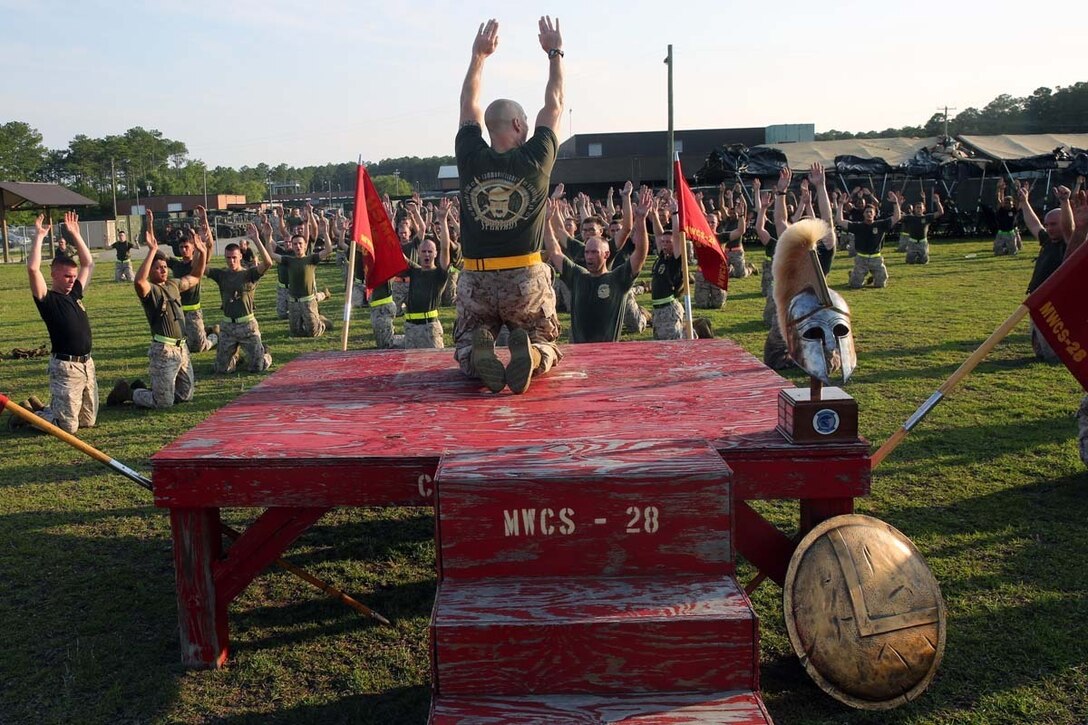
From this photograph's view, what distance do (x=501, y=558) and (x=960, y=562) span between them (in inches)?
130

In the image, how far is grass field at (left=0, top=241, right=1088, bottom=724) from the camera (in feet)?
13.3

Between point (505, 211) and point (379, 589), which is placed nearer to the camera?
point (505, 211)

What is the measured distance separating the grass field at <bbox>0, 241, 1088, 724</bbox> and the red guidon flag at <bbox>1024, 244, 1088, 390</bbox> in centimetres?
142

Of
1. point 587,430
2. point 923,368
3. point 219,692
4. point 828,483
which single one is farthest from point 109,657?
point 923,368

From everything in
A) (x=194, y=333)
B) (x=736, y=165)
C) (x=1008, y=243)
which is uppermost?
(x=736, y=165)

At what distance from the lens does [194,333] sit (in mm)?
14664

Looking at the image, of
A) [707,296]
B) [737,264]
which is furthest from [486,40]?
[737,264]

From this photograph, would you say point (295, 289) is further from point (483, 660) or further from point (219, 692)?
point (483, 660)

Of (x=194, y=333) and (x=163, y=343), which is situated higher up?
(x=163, y=343)

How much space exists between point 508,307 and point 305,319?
11.3 metres

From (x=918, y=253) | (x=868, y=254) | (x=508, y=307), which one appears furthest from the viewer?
(x=918, y=253)

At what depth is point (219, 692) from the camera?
420 centimetres

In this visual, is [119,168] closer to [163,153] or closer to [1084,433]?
[163,153]

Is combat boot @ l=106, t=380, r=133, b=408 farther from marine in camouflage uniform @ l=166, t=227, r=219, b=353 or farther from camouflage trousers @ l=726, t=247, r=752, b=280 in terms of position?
camouflage trousers @ l=726, t=247, r=752, b=280
